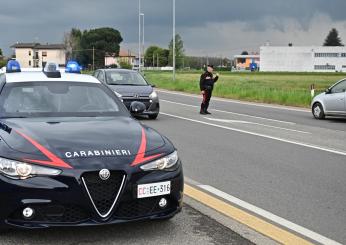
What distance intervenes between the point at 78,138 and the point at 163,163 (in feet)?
2.51

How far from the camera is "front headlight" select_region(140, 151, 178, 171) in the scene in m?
4.48

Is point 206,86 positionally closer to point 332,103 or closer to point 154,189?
point 332,103

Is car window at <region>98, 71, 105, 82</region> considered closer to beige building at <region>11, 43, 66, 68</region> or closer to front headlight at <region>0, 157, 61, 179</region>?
front headlight at <region>0, 157, 61, 179</region>

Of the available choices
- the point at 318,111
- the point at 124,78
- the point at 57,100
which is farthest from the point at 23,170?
the point at 318,111

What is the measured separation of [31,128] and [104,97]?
1514 millimetres

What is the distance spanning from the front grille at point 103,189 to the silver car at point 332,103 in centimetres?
1398

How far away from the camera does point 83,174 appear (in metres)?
4.20

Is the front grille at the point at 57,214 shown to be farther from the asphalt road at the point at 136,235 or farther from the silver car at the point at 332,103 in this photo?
the silver car at the point at 332,103

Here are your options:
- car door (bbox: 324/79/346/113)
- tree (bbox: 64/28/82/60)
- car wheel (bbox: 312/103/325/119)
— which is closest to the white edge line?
car door (bbox: 324/79/346/113)

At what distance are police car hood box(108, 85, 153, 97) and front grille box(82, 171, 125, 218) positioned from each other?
1175 centimetres

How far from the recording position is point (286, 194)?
6527mm

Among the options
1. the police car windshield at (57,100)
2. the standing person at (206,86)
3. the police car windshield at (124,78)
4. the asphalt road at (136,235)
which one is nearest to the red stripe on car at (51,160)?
the asphalt road at (136,235)

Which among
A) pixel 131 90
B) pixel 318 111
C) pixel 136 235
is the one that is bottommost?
pixel 318 111

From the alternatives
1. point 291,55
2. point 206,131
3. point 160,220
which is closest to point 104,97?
point 160,220
